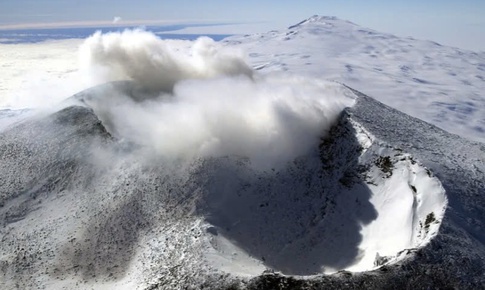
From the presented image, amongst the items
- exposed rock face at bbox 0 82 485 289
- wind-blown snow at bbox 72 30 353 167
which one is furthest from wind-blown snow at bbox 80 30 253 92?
exposed rock face at bbox 0 82 485 289

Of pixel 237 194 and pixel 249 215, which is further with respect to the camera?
pixel 237 194

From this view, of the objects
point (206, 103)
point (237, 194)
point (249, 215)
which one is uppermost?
point (206, 103)

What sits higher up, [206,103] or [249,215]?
[206,103]

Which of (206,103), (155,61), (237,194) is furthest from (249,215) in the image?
(155,61)

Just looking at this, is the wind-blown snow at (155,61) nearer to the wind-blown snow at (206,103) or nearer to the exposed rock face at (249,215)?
the wind-blown snow at (206,103)

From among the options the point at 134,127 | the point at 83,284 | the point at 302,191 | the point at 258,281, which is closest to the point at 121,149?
the point at 134,127

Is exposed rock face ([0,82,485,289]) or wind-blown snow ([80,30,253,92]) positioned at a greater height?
wind-blown snow ([80,30,253,92])

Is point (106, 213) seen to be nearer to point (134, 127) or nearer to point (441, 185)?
point (134, 127)

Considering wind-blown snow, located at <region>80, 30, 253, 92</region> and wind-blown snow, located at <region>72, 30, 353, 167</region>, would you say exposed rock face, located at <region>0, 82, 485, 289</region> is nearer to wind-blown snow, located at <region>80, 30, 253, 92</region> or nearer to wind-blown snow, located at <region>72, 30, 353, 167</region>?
wind-blown snow, located at <region>72, 30, 353, 167</region>

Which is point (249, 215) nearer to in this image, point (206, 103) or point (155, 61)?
point (206, 103)

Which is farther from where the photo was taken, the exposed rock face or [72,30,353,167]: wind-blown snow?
[72,30,353,167]: wind-blown snow
